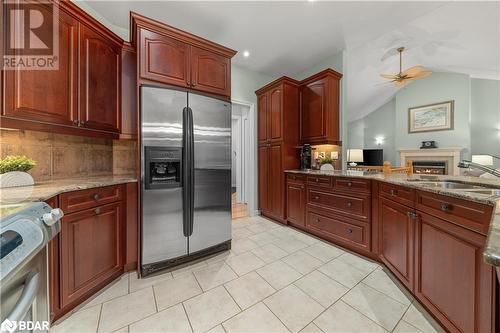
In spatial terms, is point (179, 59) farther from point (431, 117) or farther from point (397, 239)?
point (431, 117)

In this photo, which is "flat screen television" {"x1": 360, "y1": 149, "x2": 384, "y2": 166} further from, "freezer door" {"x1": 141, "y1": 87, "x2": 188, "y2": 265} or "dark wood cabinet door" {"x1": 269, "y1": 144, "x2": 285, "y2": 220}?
"freezer door" {"x1": 141, "y1": 87, "x2": 188, "y2": 265}

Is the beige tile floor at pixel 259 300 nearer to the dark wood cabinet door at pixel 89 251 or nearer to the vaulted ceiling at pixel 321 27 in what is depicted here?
the dark wood cabinet door at pixel 89 251

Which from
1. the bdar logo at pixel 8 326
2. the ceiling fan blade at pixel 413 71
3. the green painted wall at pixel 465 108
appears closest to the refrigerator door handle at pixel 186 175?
the bdar logo at pixel 8 326

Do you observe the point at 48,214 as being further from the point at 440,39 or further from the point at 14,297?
the point at 440,39

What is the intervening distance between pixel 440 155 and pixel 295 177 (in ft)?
19.3

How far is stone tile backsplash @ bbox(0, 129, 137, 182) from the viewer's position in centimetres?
161

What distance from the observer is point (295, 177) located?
302 centimetres

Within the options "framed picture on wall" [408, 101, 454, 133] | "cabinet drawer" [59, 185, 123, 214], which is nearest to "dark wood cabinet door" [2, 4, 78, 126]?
"cabinet drawer" [59, 185, 123, 214]

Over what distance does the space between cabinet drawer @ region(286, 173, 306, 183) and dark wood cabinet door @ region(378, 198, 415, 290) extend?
3.59 ft

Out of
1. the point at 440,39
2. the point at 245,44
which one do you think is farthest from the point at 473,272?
the point at 440,39

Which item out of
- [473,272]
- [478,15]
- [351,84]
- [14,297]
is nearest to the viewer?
[14,297]

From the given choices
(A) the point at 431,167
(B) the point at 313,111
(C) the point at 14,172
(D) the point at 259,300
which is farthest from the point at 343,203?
(A) the point at 431,167

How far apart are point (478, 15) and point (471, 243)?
414 centimetres

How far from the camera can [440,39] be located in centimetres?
383
